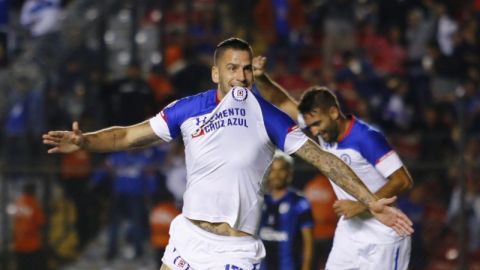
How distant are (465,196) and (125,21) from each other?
6028mm

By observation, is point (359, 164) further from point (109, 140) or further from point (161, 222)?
point (161, 222)

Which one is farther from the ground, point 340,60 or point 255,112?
point 340,60

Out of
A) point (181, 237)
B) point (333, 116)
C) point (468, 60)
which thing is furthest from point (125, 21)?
point (181, 237)

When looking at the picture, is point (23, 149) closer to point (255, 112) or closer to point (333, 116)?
point (333, 116)

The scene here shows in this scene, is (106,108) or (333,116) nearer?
(333,116)

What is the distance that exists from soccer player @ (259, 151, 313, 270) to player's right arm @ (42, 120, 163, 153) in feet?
10.1

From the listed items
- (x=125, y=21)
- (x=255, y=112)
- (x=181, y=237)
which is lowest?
(x=181, y=237)

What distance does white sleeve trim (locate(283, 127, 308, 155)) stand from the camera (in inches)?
266

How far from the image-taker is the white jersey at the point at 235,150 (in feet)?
22.2

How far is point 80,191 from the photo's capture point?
1295 cm

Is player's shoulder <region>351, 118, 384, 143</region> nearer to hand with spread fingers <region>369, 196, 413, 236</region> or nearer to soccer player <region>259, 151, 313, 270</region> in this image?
soccer player <region>259, 151, 313, 270</region>

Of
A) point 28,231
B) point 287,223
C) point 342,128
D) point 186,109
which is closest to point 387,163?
point 342,128

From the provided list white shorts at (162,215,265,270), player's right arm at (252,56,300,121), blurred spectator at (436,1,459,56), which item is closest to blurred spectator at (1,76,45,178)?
player's right arm at (252,56,300,121)

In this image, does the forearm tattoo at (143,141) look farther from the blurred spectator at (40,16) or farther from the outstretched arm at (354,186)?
the blurred spectator at (40,16)
